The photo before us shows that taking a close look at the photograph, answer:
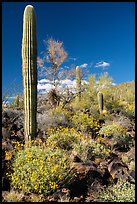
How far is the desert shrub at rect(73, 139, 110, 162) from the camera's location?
7.80m

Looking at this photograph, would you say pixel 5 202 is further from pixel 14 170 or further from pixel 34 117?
pixel 34 117

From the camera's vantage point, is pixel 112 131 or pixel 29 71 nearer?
pixel 29 71

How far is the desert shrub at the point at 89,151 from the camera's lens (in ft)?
25.6

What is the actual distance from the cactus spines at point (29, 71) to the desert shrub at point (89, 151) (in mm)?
1294

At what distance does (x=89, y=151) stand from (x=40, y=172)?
257 centimetres

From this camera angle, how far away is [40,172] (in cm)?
579

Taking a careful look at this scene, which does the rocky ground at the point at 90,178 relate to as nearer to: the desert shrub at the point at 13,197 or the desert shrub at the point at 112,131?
the desert shrub at the point at 13,197

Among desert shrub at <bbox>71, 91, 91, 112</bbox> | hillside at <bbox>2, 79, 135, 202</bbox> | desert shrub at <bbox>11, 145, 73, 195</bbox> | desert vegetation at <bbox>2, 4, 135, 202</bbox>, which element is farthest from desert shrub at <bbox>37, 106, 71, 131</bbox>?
desert shrub at <bbox>11, 145, 73, 195</bbox>

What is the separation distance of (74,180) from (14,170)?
1271mm

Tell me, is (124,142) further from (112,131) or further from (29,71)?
(29,71)

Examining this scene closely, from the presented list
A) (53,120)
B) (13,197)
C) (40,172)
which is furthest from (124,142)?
(13,197)

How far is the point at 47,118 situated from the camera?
11.5m

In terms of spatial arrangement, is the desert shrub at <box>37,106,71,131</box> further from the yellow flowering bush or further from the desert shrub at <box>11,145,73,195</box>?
the desert shrub at <box>11,145,73,195</box>

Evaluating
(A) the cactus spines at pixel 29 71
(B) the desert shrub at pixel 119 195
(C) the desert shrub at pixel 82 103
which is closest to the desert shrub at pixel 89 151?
(A) the cactus spines at pixel 29 71
